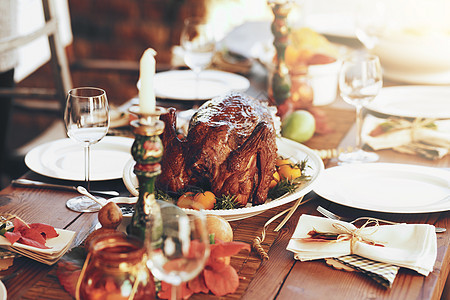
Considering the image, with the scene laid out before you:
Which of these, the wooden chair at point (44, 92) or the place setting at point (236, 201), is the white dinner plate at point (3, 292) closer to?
the place setting at point (236, 201)

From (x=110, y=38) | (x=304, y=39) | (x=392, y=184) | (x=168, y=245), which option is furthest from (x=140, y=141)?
(x=110, y=38)

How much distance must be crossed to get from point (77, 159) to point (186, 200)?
0.52 m

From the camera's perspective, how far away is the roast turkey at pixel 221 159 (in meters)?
1.22

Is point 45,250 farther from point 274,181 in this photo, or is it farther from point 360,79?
point 360,79

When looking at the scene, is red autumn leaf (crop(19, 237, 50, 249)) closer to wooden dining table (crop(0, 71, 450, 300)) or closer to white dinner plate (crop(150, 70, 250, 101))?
wooden dining table (crop(0, 71, 450, 300))

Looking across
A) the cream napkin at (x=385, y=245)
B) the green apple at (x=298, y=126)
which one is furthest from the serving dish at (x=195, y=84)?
the cream napkin at (x=385, y=245)

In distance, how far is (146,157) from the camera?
0.93 m

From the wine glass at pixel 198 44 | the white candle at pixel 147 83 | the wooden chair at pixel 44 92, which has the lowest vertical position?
the wooden chair at pixel 44 92

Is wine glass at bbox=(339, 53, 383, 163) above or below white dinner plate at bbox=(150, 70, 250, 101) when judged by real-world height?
above

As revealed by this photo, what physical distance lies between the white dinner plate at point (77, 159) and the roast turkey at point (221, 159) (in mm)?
244

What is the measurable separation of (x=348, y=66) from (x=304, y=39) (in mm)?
658

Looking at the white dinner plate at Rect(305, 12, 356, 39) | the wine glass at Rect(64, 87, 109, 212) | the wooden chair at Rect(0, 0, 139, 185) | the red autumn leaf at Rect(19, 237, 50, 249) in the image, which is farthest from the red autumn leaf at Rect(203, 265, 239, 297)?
the white dinner plate at Rect(305, 12, 356, 39)

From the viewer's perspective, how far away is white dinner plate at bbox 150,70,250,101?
208cm

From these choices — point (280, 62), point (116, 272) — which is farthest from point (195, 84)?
point (116, 272)
